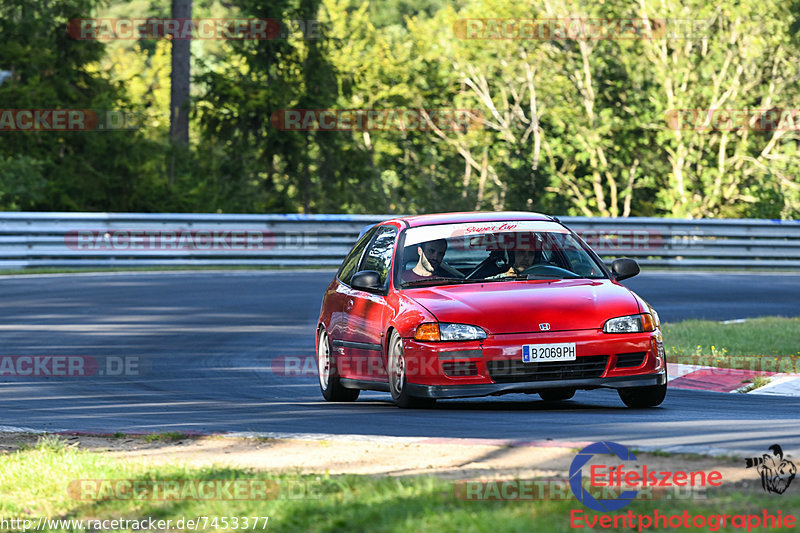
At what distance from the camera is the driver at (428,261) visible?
10734mm

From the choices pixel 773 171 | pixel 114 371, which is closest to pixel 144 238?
pixel 114 371

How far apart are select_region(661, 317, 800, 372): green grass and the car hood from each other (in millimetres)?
3333

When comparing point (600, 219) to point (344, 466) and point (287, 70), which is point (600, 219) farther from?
point (344, 466)

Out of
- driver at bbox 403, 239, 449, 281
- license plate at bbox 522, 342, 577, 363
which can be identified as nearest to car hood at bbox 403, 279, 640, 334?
license plate at bbox 522, 342, 577, 363

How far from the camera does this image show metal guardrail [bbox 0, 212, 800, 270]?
26312 mm

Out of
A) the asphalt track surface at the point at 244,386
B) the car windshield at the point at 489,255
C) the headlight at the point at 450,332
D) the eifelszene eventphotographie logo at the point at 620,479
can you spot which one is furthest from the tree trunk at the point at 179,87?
the eifelszene eventphotographie logo at the point at 620,479

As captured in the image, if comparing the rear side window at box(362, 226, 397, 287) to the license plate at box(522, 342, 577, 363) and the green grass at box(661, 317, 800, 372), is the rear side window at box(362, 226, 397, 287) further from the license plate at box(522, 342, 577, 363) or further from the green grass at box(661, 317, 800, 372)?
the green grass at box(661, 317, 800, 372)

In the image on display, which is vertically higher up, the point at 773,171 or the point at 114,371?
the point at 773,171

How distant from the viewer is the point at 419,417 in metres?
9.33

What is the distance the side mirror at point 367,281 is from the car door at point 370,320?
0.07 meters

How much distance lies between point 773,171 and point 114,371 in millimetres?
25871

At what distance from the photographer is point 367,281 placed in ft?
35.0

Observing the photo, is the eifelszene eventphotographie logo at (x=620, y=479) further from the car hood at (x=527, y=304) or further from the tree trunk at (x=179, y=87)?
the tree trunk at (x=179, y=87)

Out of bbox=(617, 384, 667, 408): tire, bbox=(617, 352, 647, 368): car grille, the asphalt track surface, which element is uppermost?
bbox=(617, 352, 647, 368): car grille
